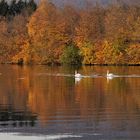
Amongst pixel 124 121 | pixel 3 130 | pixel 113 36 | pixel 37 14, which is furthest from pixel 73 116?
pixel 37 14

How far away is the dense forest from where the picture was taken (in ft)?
348

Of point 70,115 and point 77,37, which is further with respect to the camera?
point 77,37

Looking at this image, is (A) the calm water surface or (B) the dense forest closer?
(A) the calm water surface

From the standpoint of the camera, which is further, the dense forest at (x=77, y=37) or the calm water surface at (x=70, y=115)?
the dense forest at (x=77, y=37)

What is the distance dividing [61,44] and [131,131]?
301 ft

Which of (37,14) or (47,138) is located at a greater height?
(37,14)

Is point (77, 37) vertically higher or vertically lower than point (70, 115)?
higher

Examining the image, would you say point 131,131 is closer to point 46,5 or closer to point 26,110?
point 26,110

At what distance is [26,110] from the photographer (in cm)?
2842

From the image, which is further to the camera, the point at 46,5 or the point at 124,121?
the point at 46,5

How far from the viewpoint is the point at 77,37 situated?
111 metres

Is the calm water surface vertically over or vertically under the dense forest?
under

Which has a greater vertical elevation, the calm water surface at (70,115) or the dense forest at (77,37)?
the dense forest at (77,37)

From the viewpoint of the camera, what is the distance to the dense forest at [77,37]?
10600 cm
